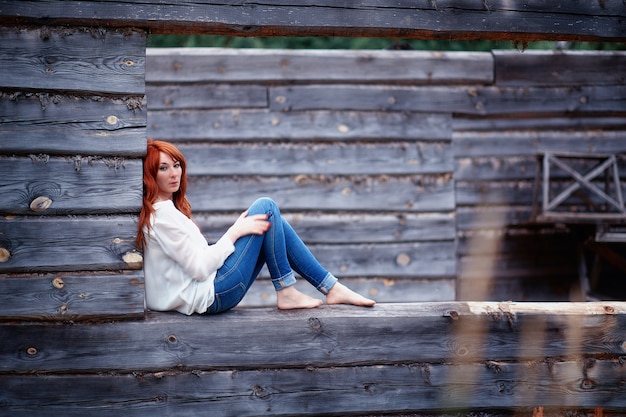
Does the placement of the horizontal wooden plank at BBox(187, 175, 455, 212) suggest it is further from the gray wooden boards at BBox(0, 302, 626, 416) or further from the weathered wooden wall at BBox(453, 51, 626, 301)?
the gray wooden boards at BBox(0, 302, 626, 416)

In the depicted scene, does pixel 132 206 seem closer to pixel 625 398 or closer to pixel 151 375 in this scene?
pixel 151 375

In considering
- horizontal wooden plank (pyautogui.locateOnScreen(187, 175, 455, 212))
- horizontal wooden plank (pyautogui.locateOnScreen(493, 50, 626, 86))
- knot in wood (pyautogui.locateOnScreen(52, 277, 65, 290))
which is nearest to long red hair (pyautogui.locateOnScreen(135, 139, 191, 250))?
knot in wood (pyautogui.locateOnScreen(52, 277, 65, 290))

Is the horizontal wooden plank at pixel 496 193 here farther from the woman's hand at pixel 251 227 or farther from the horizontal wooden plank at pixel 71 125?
the horizontal wooden plank at pixel 71 125

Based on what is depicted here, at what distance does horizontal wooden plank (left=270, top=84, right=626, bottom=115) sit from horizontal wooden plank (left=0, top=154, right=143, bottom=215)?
3.17m

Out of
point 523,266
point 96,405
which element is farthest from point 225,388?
point 523,266

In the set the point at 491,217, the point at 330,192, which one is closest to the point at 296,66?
the point at 330,192

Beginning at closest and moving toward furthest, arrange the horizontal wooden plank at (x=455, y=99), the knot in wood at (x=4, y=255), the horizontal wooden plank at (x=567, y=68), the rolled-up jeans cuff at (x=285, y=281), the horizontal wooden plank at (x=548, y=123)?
the knot in wood at (x=4, y=255), the rolled-up jeans cuff at (x=285, y=281), the horizontal wooden plank at (x=455, y=99), the horizontal wooden plank at (x=567, y=68), the horizontal wooden plank at (x=548, y=123)

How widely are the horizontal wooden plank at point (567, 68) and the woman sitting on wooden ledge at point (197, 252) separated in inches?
A: 168

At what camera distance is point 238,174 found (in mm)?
6520

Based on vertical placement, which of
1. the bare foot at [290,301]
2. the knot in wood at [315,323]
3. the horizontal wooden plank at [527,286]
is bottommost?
the horizontal wooden plank at [527,286]

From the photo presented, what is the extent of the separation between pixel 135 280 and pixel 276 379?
0.95 m

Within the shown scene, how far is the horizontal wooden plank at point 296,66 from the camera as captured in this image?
6.51 metres

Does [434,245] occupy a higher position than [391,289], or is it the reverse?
[434,245]

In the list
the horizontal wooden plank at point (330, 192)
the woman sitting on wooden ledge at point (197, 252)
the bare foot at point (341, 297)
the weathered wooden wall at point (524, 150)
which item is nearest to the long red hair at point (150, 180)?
the woman sitting on wooden ledge at point (197, 252)
